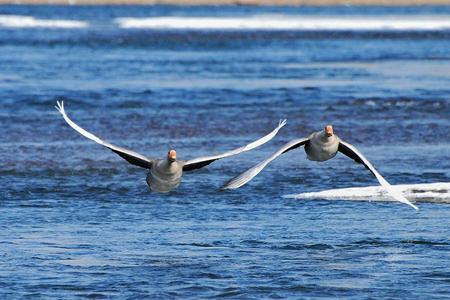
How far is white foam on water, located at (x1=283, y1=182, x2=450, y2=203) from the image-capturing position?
58.0 ft

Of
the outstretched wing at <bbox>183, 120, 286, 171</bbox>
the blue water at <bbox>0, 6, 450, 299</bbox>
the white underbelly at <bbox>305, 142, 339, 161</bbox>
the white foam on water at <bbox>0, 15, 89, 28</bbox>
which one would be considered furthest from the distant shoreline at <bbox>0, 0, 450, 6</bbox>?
the white underbelly at <bbox>305, 142, 339, 161</bbox>

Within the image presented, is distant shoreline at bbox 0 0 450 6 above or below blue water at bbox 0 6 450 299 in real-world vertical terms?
above

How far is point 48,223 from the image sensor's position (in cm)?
1608

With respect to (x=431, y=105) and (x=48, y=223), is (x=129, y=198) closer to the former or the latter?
(x=48, y=223)

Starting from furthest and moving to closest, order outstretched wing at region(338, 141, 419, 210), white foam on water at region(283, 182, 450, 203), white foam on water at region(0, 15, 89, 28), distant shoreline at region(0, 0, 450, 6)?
distant shoreline at region(0, 0, 450, 6) → white foam on water at region(0, 15, 89, 28) → white foam on water at region(283, 182, 450, 203) → outstretched wing at region(338, 141, 419, 210)

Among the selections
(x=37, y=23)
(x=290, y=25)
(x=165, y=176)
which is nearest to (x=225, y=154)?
(x=165, y=176)

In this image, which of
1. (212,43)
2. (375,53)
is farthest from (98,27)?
(375,53)

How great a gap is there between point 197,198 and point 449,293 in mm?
5696

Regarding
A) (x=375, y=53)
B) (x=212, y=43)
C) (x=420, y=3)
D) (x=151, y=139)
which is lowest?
(x=151, y=139)

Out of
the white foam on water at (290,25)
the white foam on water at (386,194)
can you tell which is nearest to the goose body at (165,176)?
the white foam on water at (386,194)

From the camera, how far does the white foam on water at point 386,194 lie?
58.0 ft

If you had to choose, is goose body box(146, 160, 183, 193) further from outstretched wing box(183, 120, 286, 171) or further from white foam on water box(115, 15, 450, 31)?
white foam on water box(115, 15, 450, 31)

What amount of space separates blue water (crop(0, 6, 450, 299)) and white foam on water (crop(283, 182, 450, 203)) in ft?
0.88

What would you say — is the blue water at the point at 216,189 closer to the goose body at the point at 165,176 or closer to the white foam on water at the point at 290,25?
the goose body at the point at 165,176
